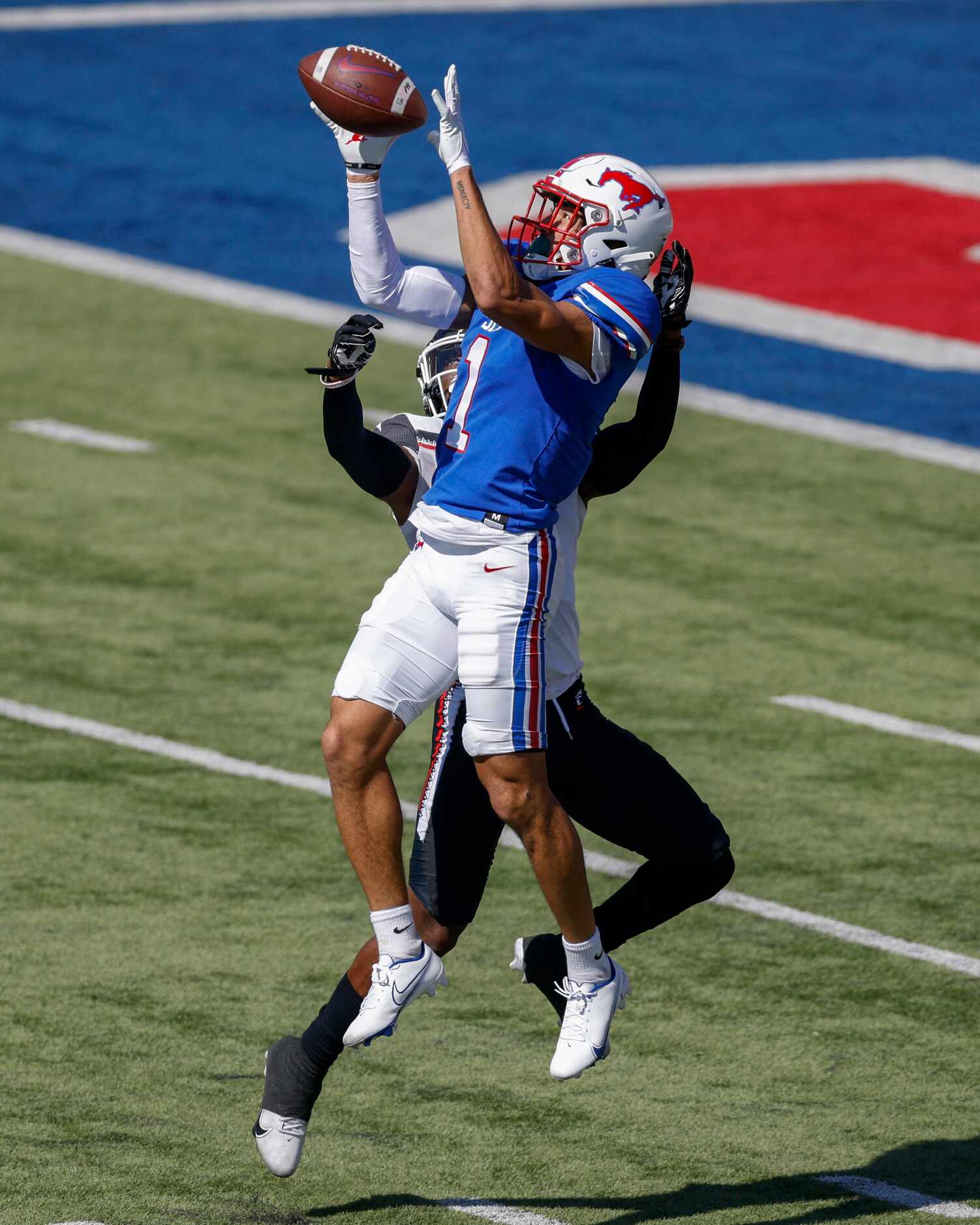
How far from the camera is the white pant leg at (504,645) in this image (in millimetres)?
5438

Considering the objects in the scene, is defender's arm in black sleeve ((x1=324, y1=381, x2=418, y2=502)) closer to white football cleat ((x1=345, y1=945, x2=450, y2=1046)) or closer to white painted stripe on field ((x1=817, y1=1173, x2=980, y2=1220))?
white football cleat ((x1=345, y1=945, x2=450, y2=1046))

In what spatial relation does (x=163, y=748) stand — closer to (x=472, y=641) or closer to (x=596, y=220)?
(x=472, y=641)

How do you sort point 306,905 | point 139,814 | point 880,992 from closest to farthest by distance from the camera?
point 880,992 → point 306,905 → point 139,814

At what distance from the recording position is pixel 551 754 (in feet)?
18.8

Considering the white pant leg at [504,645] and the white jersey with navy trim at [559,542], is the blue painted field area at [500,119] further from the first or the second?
the white pant leg at [504,645]

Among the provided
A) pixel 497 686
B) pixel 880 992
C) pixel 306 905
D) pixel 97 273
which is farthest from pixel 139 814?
pixel 97 273

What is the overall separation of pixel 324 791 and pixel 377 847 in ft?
10.8

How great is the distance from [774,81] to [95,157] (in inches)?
252

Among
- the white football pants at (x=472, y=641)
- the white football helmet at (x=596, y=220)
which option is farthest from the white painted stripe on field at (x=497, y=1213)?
the white football helmet at (x=596, y=220)

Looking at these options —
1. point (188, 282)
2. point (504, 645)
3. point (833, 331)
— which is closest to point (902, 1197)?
point (504, 645)

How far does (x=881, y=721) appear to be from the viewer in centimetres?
966

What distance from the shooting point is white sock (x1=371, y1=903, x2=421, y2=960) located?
5.61 metres

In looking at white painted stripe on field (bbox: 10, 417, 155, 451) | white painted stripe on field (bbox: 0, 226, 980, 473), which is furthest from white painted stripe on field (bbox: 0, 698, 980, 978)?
white painted stripe on field (bbox: 0, 226, 980, 473)

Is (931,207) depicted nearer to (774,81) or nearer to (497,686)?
(774,81)
